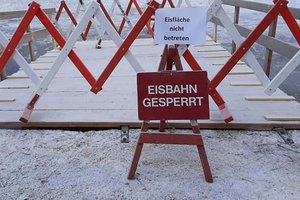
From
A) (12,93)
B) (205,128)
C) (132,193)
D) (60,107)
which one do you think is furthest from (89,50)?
(132,193)

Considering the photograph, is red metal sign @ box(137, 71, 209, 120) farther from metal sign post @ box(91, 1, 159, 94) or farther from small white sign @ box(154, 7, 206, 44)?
metal sign post @ box(91, 1, 159, 94)

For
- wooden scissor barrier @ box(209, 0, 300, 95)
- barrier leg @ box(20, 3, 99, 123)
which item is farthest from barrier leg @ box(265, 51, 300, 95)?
barrier leg @ box(20, 3, 99, 123)

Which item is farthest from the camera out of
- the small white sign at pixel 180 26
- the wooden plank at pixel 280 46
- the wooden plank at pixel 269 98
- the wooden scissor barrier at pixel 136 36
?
the wooden plank at pixel 280 46

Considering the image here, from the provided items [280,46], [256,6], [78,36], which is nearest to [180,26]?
[78,36]

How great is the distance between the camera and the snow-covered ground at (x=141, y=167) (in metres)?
2.65

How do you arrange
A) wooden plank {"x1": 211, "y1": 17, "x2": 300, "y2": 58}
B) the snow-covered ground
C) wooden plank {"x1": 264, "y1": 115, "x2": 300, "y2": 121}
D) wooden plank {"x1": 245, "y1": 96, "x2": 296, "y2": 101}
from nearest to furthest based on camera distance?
the snow-covered ground
wooden plank {"x1": 264, "y1": 115, "x2": 300, "y2": 121}
wooden plank {"x1": 245, "y1": 96, "x2": 296, "y2": 101}
wooden plank {"x1": 211, "y1": 17, "x2": 300, "y2": 58}

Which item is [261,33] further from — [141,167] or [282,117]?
[141,167]

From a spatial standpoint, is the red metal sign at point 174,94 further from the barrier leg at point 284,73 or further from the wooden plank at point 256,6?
the wooden plank at point 256,6

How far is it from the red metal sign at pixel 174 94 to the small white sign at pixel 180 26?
0.40m

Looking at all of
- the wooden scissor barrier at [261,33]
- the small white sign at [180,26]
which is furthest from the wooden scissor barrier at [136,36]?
the small white sign at [180,26]

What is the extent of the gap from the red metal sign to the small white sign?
0.40 meters

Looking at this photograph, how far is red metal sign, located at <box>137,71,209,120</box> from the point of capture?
2.86m

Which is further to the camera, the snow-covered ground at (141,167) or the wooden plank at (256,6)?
the wooden plank at (256,6)

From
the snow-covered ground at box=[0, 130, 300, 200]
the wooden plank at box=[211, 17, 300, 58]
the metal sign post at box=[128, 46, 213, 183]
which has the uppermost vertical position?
the metal sign post at box=[128, 46, 213, 183]
